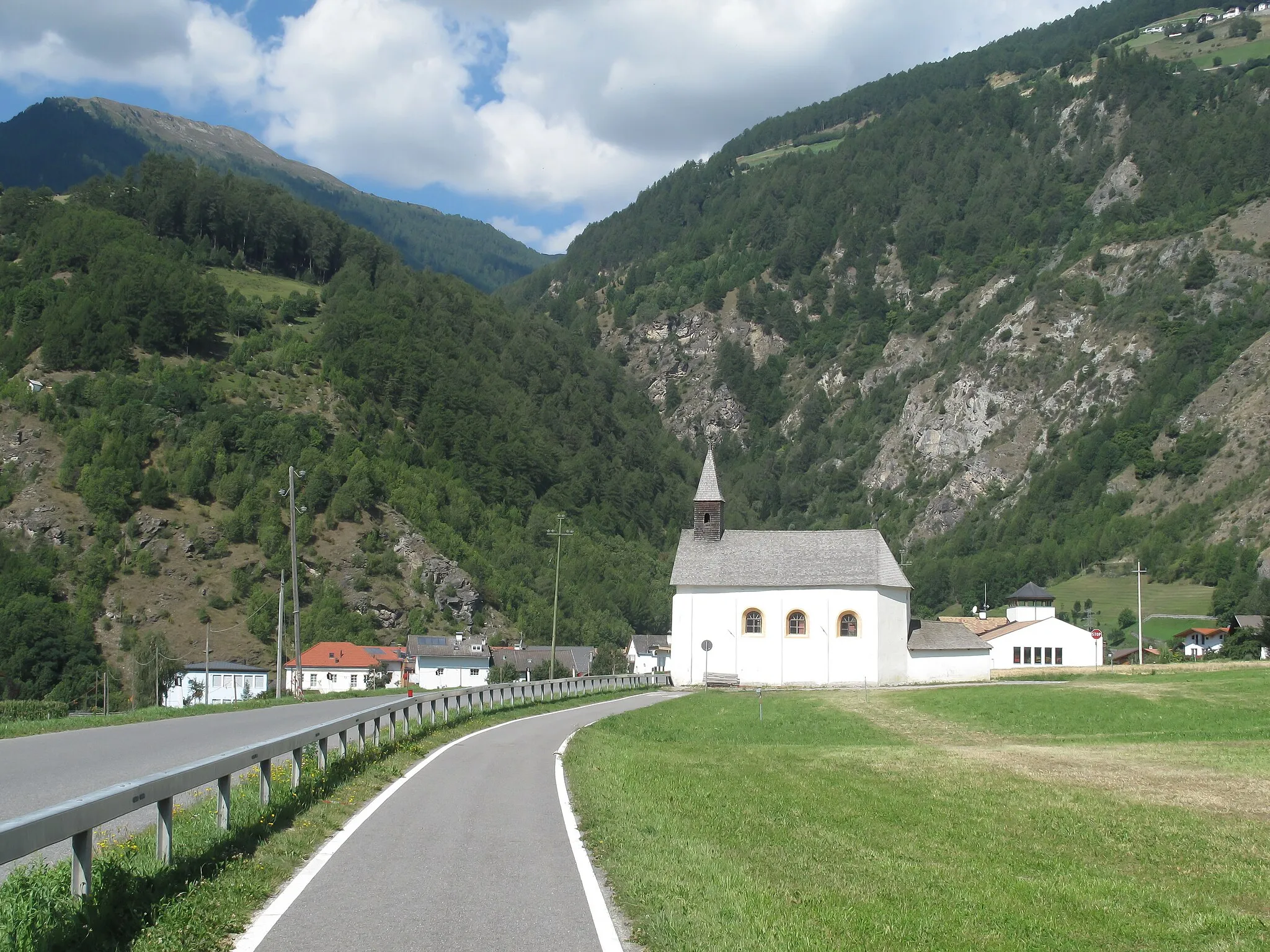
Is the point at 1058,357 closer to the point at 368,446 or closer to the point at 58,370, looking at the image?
the point at 368,446

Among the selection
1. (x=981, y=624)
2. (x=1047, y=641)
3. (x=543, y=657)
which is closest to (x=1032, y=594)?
(x=981, y=624)

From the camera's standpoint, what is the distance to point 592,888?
1012 cm

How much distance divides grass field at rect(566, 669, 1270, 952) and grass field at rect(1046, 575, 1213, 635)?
9775 centimetres

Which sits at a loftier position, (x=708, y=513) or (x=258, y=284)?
(x=258, y=284)

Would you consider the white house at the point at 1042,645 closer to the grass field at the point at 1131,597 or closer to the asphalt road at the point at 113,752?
the grass field at the point at 1131,597

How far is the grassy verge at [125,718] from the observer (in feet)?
85.3

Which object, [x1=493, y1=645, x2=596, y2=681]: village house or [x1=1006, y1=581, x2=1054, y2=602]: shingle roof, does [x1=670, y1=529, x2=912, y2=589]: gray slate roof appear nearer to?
[x1=1006, y1=581, x2=1054, y2=602]: shingle roof

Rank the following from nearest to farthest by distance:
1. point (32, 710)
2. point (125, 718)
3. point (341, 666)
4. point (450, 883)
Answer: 1. point (450, 883)
2. point (125, 718)
3. point (32, 710)
4. point (341, 666)

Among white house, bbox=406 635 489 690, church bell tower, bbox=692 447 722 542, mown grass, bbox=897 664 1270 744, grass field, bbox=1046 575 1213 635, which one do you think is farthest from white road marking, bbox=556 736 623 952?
grass field, bbox=1046 575 1213 635

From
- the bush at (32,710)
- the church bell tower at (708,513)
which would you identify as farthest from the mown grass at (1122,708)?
the bush at (32,710)

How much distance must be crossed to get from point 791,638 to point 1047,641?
19275 millimetres

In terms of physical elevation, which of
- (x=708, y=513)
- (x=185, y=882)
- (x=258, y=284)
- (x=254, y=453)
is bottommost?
(x=185, y=882)

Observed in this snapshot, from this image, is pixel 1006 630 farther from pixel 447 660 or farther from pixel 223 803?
pixel 223 803

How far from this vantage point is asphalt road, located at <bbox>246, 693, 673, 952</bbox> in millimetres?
8383
